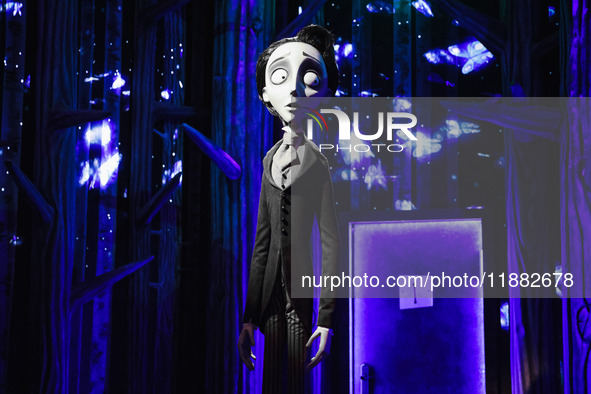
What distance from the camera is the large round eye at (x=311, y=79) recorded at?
7.25ft

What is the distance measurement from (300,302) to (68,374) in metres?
1.26

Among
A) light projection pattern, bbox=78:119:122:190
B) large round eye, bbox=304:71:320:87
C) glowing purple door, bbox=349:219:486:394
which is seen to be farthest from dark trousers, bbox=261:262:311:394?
light projection pattern, bbox=78:119:122:190

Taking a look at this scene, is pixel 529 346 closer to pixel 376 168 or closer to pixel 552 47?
pixel 376 168

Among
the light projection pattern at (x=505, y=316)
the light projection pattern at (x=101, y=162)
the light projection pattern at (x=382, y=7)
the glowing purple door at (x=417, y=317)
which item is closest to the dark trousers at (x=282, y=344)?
the glowing purple door at (x=417, y=317)

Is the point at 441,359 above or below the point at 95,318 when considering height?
below

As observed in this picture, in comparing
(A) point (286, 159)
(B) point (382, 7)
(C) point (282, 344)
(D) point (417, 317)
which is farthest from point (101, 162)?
(D) point (417, 317)

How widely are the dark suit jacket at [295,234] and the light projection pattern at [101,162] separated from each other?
3.14 ft

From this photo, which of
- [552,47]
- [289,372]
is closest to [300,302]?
[289,372]

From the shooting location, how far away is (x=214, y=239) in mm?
2775

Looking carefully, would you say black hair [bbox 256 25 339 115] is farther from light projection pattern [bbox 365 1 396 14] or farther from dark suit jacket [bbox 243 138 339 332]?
light projection pattern [bbox 365 1 396 14]

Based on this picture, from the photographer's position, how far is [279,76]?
2223 millimetres

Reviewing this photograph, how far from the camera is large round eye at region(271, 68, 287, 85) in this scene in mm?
2215

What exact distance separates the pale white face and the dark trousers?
70cm

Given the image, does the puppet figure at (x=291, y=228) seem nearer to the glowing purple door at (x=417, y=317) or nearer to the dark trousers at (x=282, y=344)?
the dark trousers at (x=282, y=344)
